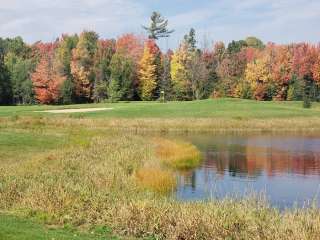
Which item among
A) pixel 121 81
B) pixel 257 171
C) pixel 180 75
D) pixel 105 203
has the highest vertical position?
pixel 180 75

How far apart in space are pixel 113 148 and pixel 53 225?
17.4 metres

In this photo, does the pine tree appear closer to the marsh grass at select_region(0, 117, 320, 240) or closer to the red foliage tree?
the red foliage tree

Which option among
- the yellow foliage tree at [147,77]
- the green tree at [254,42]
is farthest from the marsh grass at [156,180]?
the green tree at [254,42]

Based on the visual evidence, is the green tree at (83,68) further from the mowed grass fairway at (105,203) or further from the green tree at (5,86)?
the mowed grass fairway at (105,203)

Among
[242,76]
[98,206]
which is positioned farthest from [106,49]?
[98,206]

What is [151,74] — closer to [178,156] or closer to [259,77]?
[259,77]

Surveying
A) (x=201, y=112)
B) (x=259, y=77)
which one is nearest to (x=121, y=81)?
(x=259, y=77)

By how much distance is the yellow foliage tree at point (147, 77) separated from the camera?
103 metres

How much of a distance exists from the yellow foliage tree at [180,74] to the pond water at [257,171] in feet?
172

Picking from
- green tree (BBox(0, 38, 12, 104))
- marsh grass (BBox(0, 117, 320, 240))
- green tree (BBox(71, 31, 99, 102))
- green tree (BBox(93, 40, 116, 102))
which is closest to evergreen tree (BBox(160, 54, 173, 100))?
green tree (BBox(93, 40, 116, 102))

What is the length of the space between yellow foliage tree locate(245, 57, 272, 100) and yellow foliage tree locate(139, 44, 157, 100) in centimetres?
1701

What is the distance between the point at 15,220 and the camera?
1472 cm

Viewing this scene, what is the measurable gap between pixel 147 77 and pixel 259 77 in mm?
20271

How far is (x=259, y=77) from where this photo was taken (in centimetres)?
10144
